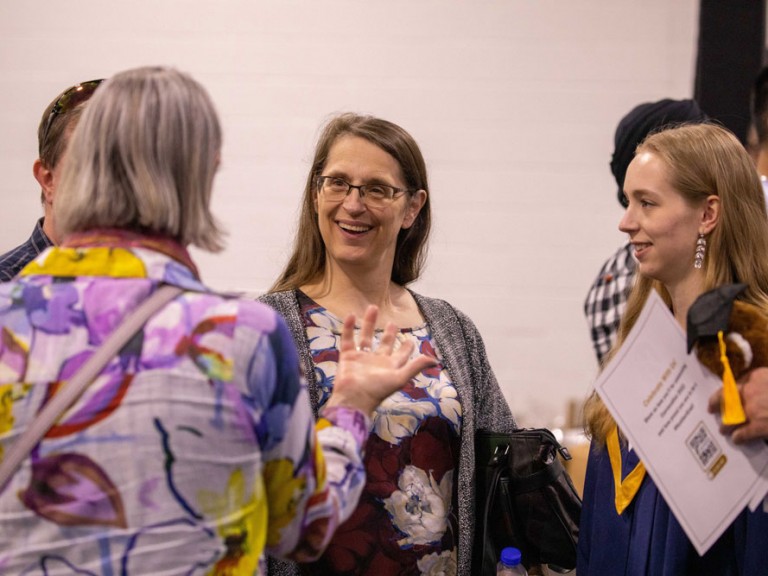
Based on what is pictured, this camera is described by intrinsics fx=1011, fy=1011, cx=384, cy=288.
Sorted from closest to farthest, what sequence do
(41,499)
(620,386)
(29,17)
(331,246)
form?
(41,499)
(620,386)
(331,246)
(29,17)

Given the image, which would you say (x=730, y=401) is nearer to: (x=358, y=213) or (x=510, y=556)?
(x=510, y=556)

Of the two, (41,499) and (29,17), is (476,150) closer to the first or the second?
(29,17)

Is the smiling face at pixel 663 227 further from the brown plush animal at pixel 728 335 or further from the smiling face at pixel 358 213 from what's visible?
the smiling face at pixel 358 213

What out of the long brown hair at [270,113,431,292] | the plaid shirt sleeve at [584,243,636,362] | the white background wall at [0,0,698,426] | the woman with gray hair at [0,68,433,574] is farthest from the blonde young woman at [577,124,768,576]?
the white background wall at [0,0,698,426]

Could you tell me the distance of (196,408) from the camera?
4.34 feet

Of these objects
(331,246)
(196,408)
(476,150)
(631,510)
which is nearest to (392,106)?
(476,150)

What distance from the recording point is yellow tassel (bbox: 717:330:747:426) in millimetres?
1714

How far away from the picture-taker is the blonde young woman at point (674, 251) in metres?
2.04

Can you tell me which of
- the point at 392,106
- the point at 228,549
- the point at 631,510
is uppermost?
the point at 392,106

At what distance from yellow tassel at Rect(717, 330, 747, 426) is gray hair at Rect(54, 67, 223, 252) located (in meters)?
0.92

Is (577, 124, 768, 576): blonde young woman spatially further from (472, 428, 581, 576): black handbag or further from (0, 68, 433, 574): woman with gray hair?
(0, 68, 433, 574): woman with gray hair

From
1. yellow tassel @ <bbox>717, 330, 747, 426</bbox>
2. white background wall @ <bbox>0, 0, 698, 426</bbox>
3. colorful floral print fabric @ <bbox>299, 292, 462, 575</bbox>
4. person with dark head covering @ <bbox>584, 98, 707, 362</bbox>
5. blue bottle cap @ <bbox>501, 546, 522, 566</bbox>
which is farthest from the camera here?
white background wall @ <bbox>0, 0, 698, 426</bbox>

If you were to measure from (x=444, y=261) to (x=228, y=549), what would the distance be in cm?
354

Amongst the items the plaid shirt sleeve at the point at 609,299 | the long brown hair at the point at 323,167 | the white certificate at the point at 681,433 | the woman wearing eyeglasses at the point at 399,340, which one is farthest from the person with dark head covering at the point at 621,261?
the white certificate at the point at 681,433
